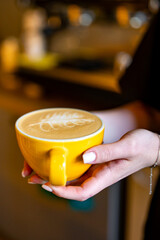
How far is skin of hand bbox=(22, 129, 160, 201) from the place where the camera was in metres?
0.50

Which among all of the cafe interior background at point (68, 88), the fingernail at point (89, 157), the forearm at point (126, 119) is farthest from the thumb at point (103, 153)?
the cafe interior background at point (68, 88)

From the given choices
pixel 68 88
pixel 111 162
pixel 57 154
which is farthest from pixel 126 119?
pixel 68 88

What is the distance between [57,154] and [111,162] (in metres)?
0.14

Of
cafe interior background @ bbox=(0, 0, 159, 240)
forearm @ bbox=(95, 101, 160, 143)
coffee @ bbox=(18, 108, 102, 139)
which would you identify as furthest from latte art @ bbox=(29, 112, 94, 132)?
cafe interior background @ bbox=(0, 0, 159, 240)

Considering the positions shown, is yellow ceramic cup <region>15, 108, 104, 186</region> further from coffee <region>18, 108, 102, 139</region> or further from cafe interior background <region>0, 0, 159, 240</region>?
cafe interior background <region>0, 0, 159, 240</region>

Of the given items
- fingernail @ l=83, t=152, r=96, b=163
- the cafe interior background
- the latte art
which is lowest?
the cafe interior background

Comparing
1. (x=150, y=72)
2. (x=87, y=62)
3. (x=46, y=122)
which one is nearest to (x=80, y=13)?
(x=87, y=62)

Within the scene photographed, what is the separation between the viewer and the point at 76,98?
1363 millimetres

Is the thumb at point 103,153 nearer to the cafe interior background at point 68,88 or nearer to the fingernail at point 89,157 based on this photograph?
the fingernail at point 89,157

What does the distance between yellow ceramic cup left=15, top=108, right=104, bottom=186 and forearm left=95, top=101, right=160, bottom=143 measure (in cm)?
15

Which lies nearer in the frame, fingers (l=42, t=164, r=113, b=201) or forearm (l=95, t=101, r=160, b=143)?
fingers (l=42, t=164, r=113, b=201)

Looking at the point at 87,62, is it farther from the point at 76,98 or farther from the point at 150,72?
the point at 150,72

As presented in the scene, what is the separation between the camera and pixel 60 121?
1.79ft

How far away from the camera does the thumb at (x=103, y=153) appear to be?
0.49 meters
